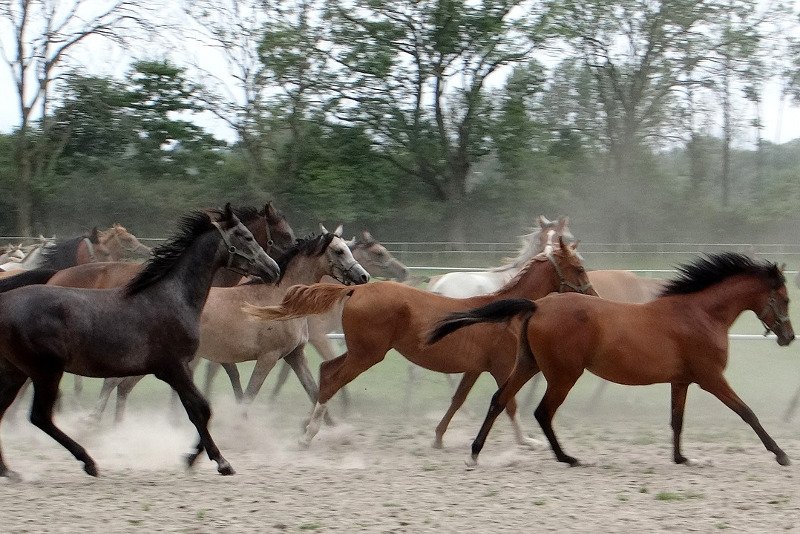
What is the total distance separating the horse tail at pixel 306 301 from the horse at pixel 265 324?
50cm

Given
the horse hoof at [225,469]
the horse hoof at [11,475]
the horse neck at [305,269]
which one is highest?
the horse neck at [305,269]

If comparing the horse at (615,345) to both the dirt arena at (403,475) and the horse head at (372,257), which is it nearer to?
the dirt arena at (403,475)

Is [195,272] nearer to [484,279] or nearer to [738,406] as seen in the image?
[738,406]

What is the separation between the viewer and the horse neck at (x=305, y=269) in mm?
7816

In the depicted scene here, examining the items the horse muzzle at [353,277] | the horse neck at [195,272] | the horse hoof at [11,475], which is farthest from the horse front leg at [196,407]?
the horse muzzle at [353,277]

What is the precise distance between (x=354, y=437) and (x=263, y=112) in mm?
19471

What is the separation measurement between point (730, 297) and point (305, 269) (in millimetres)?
3195

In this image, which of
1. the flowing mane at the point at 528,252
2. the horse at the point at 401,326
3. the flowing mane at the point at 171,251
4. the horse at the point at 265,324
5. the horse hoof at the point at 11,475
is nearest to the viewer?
the horse hoof at the point at 11,475

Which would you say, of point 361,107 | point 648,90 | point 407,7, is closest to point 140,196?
point 361,107

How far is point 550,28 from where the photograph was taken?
26.8 m

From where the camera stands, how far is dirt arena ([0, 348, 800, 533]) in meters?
4.69

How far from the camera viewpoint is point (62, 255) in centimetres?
1013

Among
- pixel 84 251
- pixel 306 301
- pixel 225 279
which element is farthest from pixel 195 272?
pixel 84 251

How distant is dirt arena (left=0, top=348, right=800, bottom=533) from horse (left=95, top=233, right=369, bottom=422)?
0.42 m
